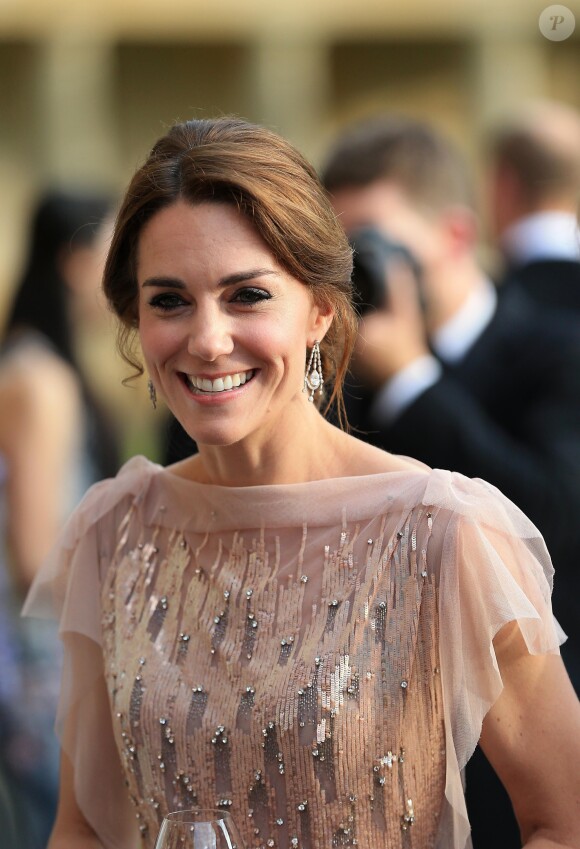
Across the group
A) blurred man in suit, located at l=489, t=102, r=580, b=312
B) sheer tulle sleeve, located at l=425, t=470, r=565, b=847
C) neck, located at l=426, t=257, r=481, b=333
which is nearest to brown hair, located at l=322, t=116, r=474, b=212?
neck, located at l=426, t=257, r=481, b=333

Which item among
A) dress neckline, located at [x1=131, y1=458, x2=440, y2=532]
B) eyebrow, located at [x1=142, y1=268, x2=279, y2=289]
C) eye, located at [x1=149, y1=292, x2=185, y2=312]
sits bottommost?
dress neckline, located at [x1=131, y1=458, x2=440, y2=532]

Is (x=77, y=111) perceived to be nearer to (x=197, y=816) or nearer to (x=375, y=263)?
(x=375, y=263)

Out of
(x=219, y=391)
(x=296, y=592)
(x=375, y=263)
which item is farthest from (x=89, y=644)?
(x=375, y=263)

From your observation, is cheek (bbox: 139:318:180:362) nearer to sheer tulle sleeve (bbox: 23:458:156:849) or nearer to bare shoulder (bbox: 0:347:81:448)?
sheer tulle sleeve (bbox: 23:458:156:849)

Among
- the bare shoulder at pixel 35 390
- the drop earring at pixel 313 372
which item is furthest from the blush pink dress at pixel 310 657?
the bare shoulder at pixel 35 390

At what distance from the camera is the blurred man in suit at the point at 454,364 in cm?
283

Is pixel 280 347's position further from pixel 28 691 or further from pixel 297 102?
pixel 297 102

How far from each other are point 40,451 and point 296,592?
2329 millimetres

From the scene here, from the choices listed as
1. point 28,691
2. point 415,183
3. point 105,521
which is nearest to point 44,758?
point 28,691

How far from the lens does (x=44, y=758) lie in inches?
159

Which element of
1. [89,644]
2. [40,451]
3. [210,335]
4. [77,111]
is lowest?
[89,644]

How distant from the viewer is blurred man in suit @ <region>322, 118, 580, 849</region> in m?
2.83

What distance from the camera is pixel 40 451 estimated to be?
174 inches

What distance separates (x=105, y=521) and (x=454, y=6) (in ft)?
33.4
